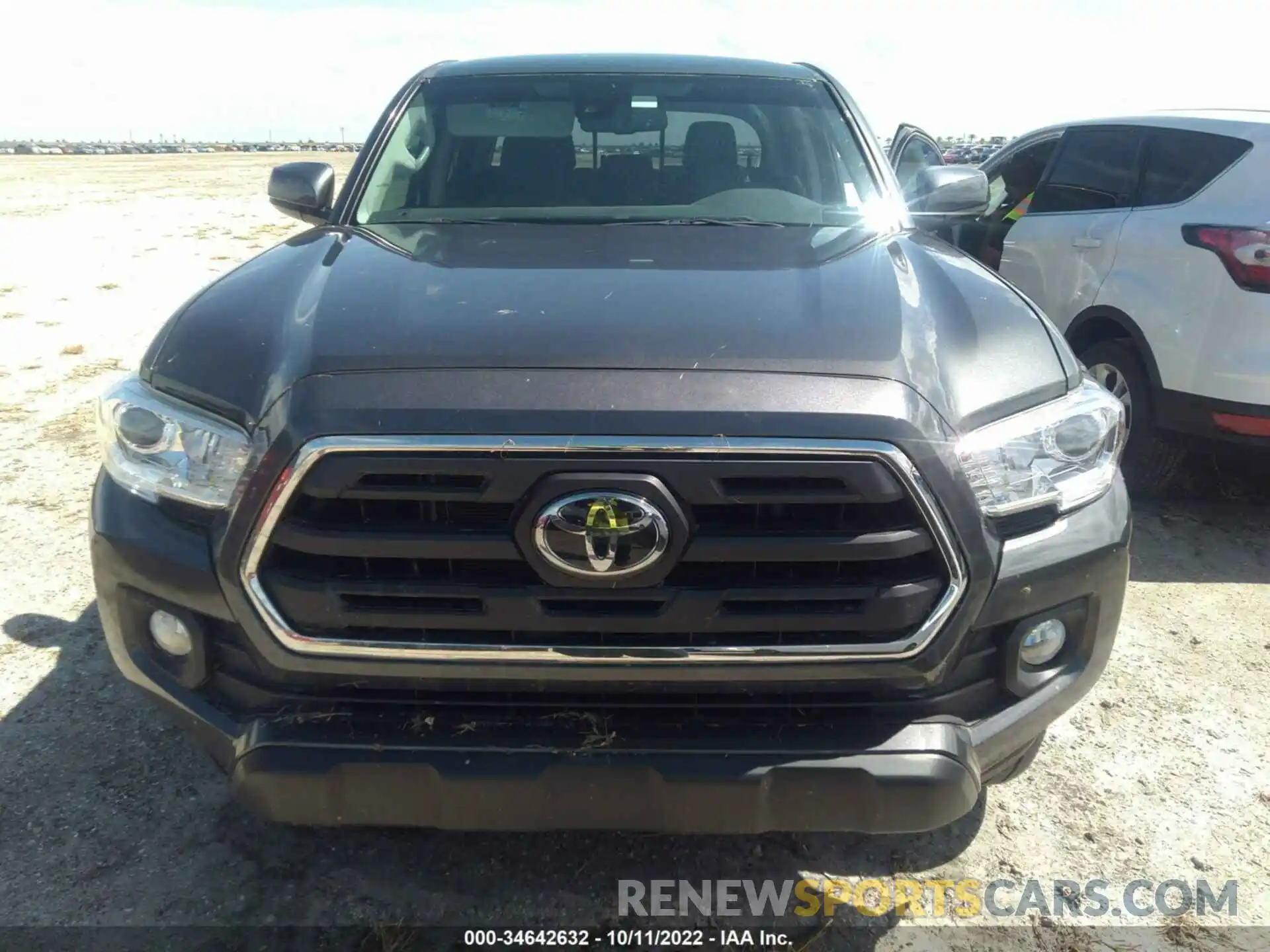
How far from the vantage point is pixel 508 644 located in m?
1.84

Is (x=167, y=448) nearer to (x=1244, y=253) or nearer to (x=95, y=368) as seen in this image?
(x=1244, y=253)

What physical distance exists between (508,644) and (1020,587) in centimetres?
98

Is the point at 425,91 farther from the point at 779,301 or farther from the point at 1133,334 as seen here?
the point at 1133,334

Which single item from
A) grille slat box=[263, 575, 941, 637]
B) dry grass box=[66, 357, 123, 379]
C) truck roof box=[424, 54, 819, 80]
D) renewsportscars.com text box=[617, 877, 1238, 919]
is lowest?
dry grass box=[66, 357, 123, 379]

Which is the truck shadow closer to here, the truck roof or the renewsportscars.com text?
the renewsportscars.com text

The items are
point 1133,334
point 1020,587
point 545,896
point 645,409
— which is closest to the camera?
point 645,409

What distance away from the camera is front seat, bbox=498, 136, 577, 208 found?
3.07m

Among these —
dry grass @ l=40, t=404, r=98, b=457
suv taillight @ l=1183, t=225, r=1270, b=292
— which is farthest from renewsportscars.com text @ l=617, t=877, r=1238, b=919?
dry grass @ l=40, t=404, r=98, b=457

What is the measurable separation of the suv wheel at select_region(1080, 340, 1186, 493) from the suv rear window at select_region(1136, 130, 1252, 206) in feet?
2.36

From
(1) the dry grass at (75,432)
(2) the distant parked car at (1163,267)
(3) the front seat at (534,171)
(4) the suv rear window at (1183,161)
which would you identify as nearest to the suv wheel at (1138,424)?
(2) the distant parked car at (1163,267)

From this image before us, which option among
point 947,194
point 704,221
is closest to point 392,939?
point 704,221

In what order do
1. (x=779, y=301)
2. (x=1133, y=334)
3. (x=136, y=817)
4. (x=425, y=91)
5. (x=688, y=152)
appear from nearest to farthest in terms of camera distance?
1. (x=779, y=301)
2. (x=136, y=817)
3. (x=688, y=152)
4. (x=425, y=91)
5. (x=1133, y=334)

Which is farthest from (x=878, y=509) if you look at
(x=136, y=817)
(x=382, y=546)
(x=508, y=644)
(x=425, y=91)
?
(x=425, y=91)

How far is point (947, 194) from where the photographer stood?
11.0 ft
